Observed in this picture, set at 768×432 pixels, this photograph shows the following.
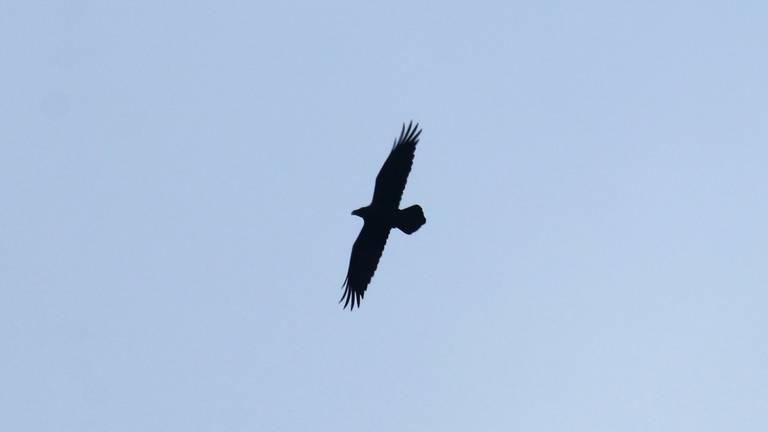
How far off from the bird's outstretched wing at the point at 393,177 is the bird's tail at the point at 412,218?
226 millimetres

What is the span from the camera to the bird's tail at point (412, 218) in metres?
24.0

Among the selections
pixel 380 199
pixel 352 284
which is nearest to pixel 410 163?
pixel 380 199

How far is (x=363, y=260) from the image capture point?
83.6ft

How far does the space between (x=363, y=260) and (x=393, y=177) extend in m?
2.08

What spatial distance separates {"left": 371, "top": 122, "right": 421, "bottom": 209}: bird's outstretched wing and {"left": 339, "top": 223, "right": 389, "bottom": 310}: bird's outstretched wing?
2.52 feet

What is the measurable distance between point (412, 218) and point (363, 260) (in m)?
1.87

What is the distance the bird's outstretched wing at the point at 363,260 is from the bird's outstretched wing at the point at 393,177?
0.77 metres

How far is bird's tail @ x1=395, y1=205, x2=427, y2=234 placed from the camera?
78.6 feet

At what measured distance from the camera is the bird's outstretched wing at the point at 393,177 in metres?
24.0

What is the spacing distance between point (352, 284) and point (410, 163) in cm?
279

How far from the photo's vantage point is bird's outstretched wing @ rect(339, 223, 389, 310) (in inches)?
984

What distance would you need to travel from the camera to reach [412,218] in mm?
23969

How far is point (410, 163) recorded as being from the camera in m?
24.1

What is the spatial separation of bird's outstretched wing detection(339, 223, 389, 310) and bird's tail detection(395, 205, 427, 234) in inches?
Result: 30.9
